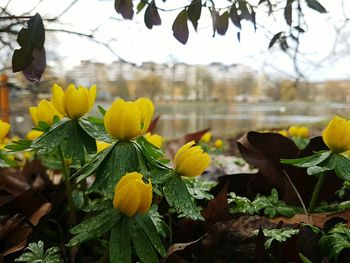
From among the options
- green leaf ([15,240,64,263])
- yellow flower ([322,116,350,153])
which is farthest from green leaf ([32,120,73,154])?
yellow flower ([322,116,350,153])

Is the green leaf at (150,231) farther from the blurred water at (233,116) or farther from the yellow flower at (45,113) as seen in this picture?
the blurred water at (233,116)

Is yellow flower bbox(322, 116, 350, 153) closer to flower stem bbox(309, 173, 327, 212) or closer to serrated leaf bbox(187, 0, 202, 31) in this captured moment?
Answer: flower stem bbox(309, 173, 327, 212)

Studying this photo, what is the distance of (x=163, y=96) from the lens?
5.08m

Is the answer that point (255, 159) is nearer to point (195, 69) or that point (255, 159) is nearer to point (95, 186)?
point (95, 186)

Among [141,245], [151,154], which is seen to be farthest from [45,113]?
[141,245]

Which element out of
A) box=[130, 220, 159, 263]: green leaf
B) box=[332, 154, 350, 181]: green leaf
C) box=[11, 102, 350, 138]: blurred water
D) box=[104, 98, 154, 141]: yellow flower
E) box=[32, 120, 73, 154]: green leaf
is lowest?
box=[11, 102, 350, 138]: blurred water

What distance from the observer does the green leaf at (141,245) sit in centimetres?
43

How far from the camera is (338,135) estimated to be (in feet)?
1.81

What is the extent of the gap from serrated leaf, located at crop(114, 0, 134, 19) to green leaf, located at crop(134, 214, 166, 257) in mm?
303

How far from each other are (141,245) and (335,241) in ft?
0.81

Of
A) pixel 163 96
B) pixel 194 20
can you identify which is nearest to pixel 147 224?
pixel 194 20

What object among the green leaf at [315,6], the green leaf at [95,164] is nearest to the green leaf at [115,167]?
the green leaf at [95,164]

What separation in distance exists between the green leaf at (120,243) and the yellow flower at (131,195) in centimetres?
2

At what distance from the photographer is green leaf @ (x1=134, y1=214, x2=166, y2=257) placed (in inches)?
17.2
